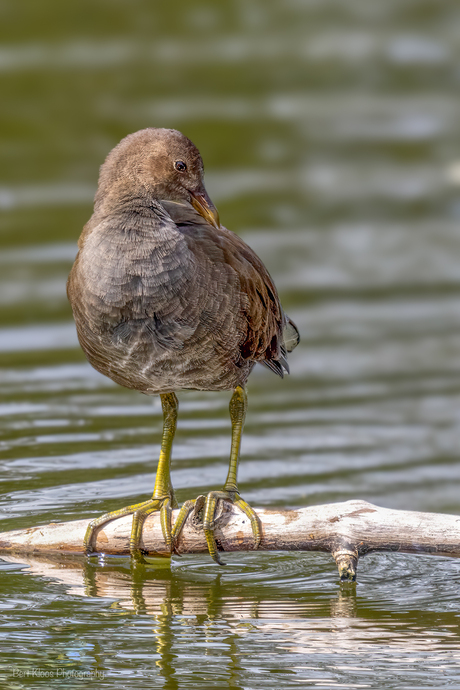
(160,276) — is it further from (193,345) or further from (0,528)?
(0,528)

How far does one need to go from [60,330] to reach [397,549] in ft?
15.8

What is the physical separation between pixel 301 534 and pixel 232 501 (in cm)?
50

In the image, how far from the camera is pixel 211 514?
368 centimetres

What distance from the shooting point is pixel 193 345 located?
3.75 meters

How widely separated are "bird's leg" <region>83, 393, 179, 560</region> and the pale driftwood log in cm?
3

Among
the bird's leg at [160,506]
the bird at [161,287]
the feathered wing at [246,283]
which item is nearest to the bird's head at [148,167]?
the bird at [161,287]

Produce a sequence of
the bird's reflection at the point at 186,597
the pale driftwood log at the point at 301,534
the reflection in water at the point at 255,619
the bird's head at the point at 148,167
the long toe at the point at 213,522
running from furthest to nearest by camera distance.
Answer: the bird's head at the point at 148,167 < the long toe at the point at 213,522 < the pale driftwood log at the point at 301,534 < the bird's reflection at the point at 186,597 < the reflection in water at the point at 255,619

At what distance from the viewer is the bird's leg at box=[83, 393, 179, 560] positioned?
12.3 ft

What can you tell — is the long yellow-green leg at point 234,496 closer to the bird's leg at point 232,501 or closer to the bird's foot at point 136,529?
the bird's leg at point 232,501

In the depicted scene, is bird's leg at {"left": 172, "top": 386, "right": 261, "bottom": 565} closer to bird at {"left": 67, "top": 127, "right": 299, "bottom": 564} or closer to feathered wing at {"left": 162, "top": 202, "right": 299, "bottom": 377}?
bird at {"left": 67, "top": 127, "right": 299, "bottom": 564}

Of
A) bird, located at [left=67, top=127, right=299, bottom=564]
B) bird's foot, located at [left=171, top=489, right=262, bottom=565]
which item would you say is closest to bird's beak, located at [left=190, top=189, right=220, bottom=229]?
bird, located at [left=67, top=127, right=299, bottom=564]

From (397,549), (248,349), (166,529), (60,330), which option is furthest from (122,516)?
(60,330)

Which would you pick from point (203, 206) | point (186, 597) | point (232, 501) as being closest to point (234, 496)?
point (232, 501)

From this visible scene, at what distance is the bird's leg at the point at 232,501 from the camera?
3639mm
